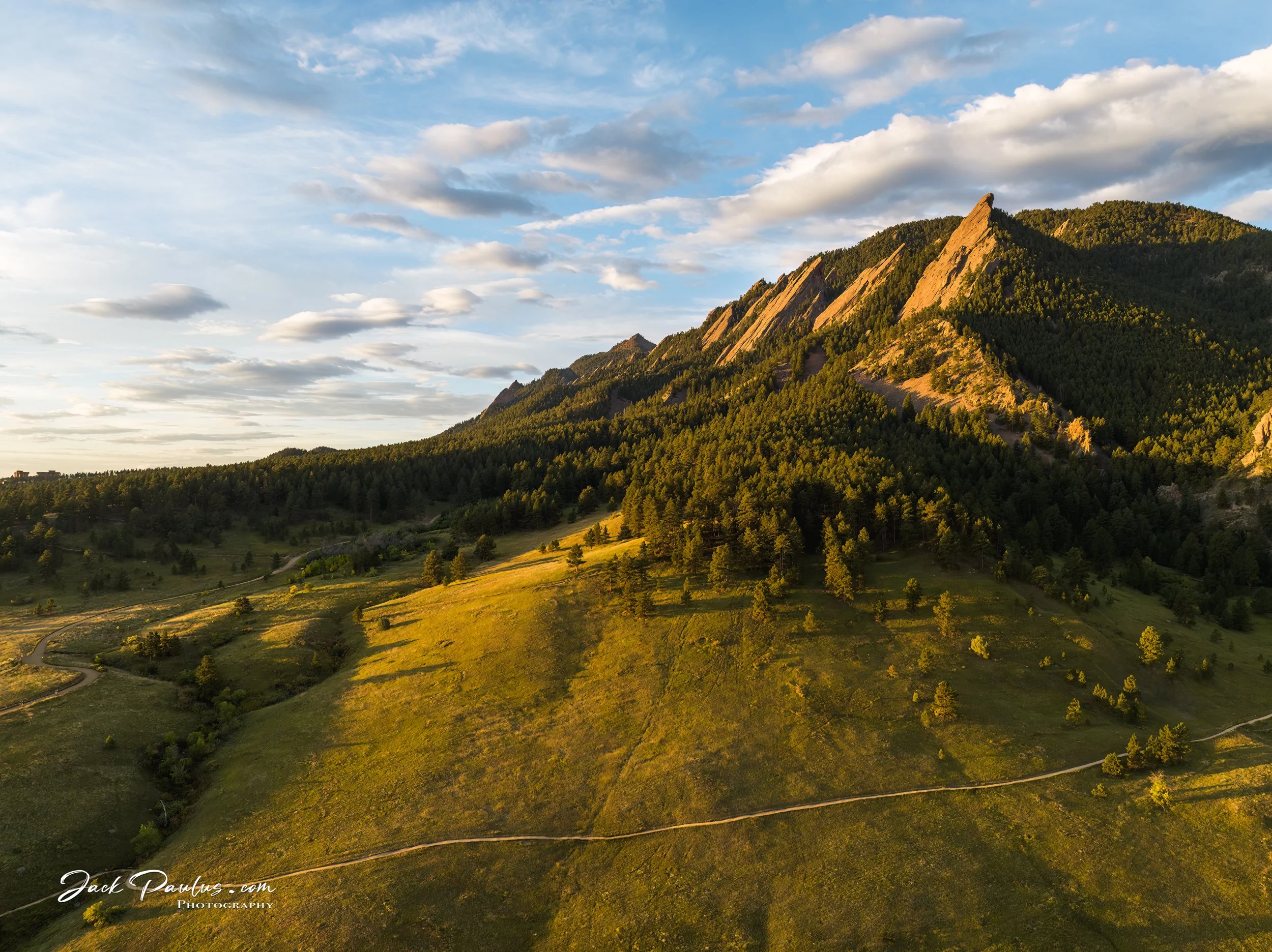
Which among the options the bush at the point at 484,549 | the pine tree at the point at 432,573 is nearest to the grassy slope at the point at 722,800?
the pine tree at the point at 432,573

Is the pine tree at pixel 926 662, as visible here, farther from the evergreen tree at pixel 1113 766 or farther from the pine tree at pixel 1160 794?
the pine tree at pixel 1160 794

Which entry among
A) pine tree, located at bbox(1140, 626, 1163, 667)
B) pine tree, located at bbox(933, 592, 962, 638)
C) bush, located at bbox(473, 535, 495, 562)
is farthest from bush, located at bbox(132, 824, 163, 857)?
pine tree, located at bbox(1140, 626, 1163, 667)

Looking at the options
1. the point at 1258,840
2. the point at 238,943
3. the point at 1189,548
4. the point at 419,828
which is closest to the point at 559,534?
the point at 419,828

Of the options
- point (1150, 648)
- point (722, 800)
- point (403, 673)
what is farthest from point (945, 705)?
point (403, 673)

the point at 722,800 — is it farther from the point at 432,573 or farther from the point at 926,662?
the point at 432,573

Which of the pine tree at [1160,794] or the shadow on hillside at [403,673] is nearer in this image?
the pine tree at [1160,794]
